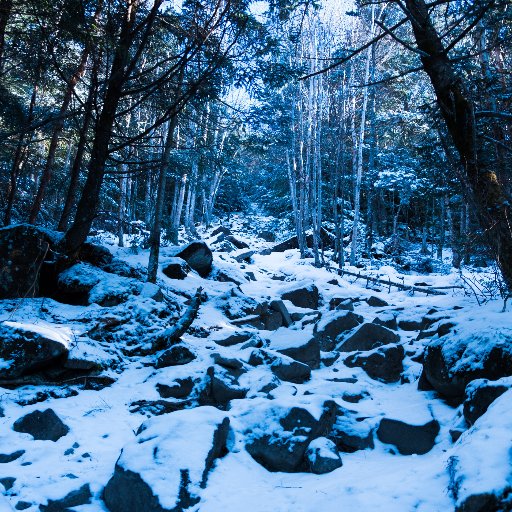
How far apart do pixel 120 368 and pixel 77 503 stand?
270cm

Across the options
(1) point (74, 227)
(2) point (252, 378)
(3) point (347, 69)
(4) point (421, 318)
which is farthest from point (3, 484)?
(3) point (347, 69)

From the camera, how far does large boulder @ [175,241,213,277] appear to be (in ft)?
38.0

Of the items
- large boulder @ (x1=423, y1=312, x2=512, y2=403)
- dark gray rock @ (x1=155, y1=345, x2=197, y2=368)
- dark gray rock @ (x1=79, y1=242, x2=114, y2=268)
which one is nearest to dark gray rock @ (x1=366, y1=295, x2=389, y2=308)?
large boulder @ (x1=423, y1=312, x2=512, y2=403)

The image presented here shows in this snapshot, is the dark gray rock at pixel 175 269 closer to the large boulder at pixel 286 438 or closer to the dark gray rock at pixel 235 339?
the dark gray rock at pixel 235 339

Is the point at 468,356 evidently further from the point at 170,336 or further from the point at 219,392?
the point at 170,336

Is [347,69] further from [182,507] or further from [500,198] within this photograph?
[182,507]

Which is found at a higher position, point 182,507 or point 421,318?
point 421,318

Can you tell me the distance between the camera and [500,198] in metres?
4.25

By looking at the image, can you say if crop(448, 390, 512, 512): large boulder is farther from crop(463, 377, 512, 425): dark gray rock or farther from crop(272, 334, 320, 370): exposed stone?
crop(272, 334, 320, 370): exposed stone

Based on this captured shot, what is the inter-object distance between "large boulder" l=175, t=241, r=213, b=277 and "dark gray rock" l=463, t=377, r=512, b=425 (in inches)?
343

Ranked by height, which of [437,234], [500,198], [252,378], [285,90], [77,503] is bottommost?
[77,503]

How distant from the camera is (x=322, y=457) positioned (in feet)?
11.9

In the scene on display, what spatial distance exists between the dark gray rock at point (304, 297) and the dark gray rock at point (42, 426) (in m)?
7.43

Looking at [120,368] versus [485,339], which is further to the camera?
[120,368]
